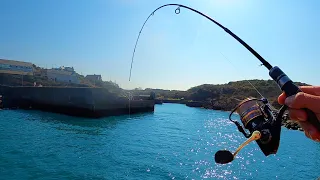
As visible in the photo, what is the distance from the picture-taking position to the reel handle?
1910 millimetres

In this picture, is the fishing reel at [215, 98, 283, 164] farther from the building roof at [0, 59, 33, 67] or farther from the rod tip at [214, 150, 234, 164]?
the building roof at [0, 59, 33, 67]

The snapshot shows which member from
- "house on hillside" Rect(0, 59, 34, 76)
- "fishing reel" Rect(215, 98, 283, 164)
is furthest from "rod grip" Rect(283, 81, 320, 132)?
"house on hillside" Rect(0, 59, 34, 76)

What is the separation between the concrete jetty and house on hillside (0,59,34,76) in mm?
37913

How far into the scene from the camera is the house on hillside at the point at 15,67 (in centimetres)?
7769

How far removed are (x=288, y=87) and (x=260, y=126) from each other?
26.0 inches

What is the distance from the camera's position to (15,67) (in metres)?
81.1

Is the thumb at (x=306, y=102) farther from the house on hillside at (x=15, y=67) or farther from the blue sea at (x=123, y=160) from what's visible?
the house on hillside at (x=15, y=67)

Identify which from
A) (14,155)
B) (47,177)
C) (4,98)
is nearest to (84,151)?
(14,155)

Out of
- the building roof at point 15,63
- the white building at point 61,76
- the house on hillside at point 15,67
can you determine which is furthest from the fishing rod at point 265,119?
the white building at point 61,76

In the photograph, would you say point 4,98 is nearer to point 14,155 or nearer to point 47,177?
point 14,155

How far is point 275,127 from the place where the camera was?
2.50 meters

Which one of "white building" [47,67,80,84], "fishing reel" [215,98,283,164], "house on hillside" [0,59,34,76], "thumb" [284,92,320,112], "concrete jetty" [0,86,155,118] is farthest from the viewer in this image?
"white building" [47,67,80,84]

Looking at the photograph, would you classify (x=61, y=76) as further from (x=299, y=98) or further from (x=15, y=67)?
(x=299, y=98)

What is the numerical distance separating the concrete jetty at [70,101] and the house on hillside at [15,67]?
37.9 m
